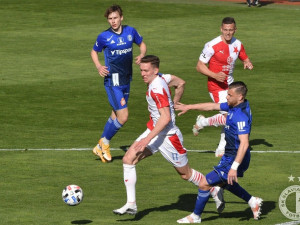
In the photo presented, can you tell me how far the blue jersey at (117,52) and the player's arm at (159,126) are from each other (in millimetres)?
4506

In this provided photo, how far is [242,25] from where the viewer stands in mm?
36875

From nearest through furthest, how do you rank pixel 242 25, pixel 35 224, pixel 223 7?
pixel 35 224, pixel 242 25, pixel 223 7

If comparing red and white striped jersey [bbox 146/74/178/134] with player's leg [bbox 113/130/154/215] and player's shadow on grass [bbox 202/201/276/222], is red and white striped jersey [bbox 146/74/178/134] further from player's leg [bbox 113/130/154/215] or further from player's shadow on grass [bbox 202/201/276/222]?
player's shadow on grass [bbox 202/201/276/222]

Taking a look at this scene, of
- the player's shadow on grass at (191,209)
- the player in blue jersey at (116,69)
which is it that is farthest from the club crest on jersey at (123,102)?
the player's shadow on grass at (191,209)

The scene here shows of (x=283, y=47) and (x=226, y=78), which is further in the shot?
(x=283, y=47)

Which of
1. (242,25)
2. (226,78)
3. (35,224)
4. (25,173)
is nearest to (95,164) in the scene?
(25,173)

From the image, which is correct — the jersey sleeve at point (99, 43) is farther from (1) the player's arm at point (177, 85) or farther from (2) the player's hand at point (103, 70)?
(1) the player's arm at point (177, 85)

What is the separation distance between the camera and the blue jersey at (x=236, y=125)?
1266 centimetres

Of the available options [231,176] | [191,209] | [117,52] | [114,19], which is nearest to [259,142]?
[117,52]

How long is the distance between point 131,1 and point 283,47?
14018mm

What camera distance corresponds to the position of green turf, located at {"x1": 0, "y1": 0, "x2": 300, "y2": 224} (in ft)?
47.0

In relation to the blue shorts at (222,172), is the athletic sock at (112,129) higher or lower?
lower

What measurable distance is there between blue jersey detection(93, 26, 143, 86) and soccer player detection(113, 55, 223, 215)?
3926 millimetres

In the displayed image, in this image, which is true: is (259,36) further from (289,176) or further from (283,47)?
(289,176)
